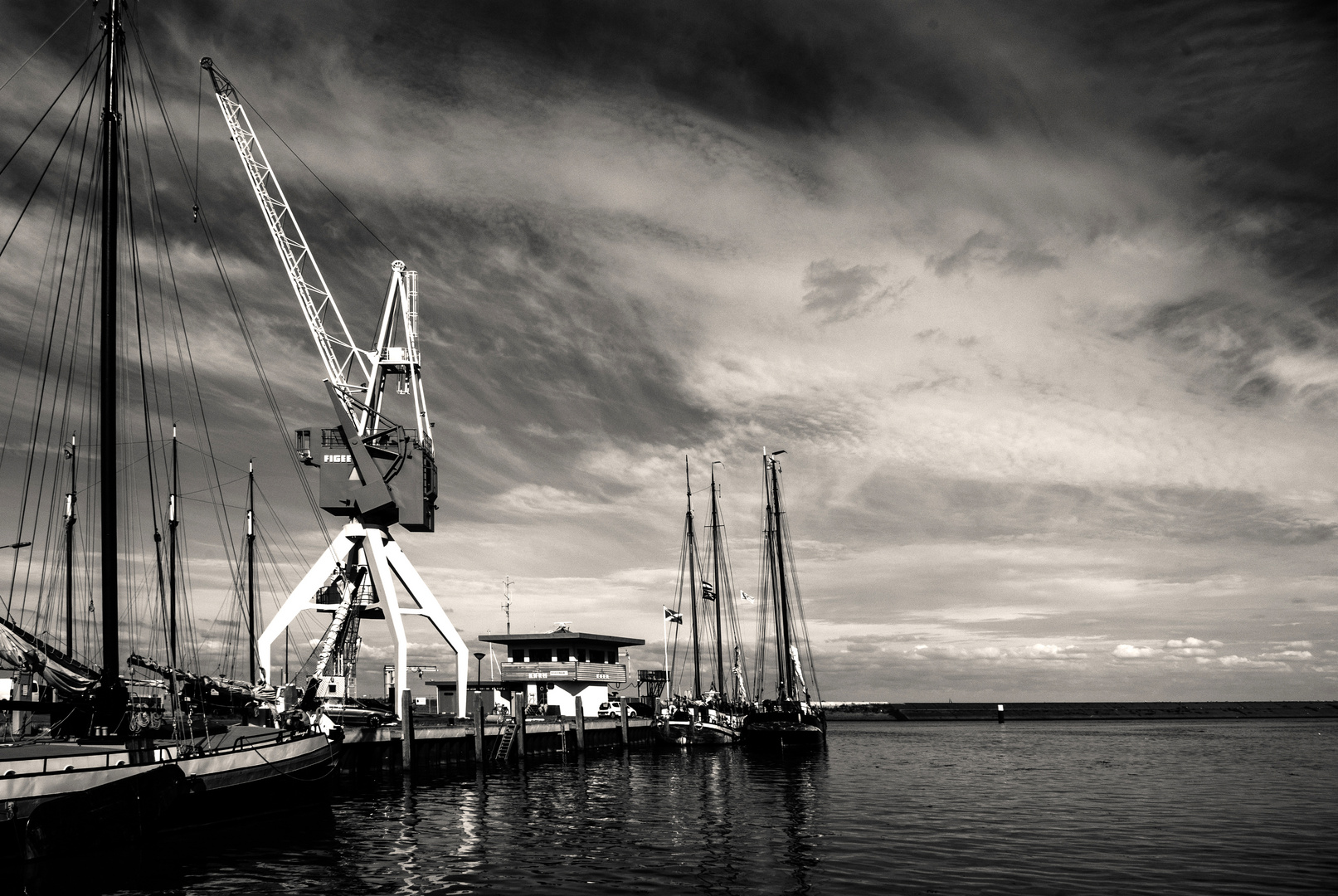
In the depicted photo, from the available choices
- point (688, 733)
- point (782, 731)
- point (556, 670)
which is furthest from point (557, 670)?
point (782, 731)

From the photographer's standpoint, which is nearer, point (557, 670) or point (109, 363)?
point (109, 363)

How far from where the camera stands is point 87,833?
73.9 ft

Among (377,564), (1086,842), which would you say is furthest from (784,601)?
(1086,842)

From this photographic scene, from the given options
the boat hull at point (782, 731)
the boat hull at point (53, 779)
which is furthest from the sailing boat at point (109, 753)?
the boat hull at point (782, 731)

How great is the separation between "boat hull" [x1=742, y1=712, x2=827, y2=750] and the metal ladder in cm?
1815

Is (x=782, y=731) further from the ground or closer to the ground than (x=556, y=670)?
closer to the ground

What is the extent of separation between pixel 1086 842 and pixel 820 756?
38186 mm

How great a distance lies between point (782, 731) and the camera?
62781 millimetres

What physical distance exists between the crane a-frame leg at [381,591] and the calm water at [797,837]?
9.17 meters

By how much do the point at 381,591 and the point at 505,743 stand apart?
36.7 ft

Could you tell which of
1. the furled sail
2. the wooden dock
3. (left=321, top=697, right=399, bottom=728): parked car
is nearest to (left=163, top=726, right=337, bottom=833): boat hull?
the furled sail

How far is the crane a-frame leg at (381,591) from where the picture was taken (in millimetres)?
48125

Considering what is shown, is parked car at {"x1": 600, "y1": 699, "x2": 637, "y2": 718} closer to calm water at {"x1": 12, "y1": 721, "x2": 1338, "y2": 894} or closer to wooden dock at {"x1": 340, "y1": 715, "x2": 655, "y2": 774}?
wooden dock at {"x1": 340, "y1": 715, "x2": 655, "y2": 774}

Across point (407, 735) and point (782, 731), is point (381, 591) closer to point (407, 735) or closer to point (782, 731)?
point (407, 735)
